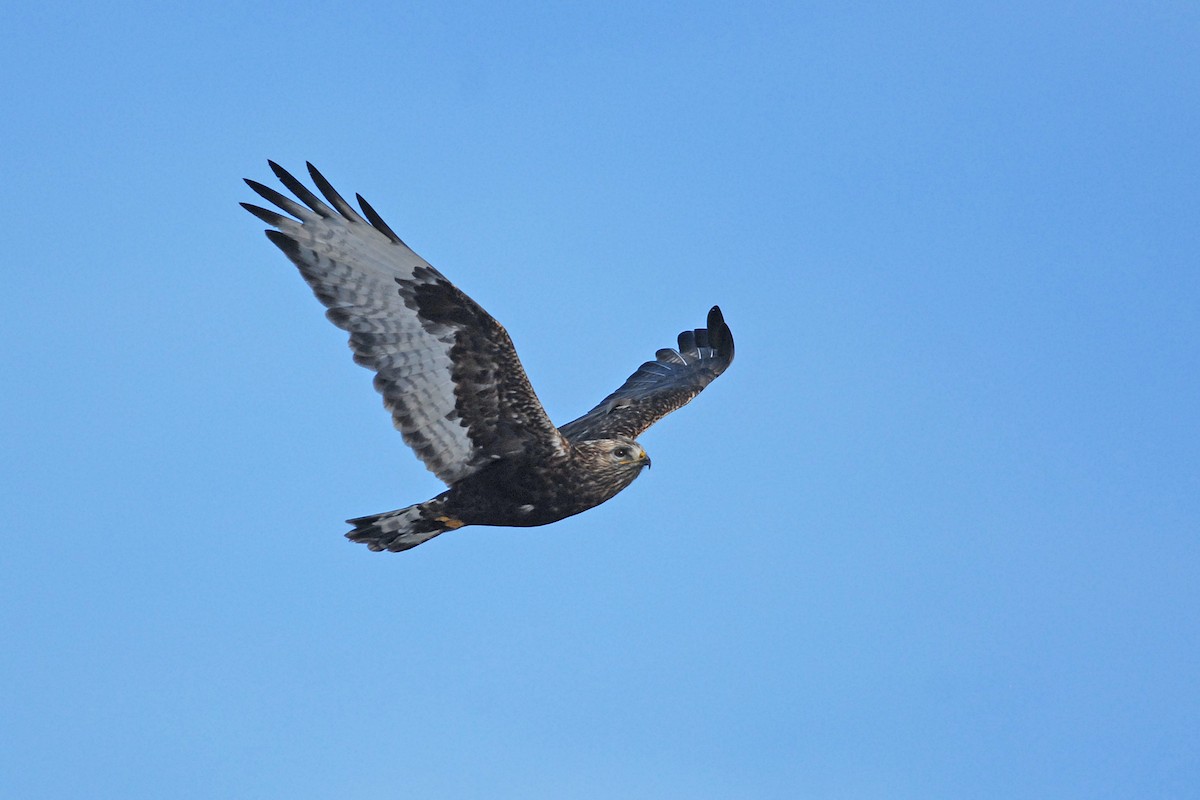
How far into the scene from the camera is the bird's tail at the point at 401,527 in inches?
535

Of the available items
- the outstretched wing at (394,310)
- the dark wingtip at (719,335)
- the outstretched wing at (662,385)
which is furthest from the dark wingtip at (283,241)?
the dark wingtip at (719,335)

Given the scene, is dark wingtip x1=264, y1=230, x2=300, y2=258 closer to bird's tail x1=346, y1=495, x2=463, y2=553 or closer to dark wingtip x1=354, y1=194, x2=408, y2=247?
dark wingtip x1=354, y1=194, x2=408, y2=247

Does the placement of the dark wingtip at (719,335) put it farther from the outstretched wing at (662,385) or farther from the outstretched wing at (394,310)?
the outstretched wing at (394,310)

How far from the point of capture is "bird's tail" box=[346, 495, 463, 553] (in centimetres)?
1358

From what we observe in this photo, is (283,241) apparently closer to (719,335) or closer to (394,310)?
(394,310)

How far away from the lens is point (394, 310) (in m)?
12.8

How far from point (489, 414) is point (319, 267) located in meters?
1.86

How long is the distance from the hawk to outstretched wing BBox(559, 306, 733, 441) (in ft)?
7.14

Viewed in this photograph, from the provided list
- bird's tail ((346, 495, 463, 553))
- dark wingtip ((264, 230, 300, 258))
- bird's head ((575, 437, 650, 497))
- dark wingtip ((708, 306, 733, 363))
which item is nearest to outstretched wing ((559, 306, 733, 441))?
dark wingtip ((708, 306, 733, 363))

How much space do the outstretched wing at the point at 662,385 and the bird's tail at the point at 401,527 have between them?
2358 mm

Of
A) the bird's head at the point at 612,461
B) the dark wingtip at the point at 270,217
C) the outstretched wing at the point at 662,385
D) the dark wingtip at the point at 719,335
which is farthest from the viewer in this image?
the dark wingtip at the point at 719,335

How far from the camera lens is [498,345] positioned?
505 inches

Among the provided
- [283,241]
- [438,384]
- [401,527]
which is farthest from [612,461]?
[283,241]

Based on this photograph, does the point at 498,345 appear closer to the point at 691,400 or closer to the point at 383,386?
the point at 383,386
